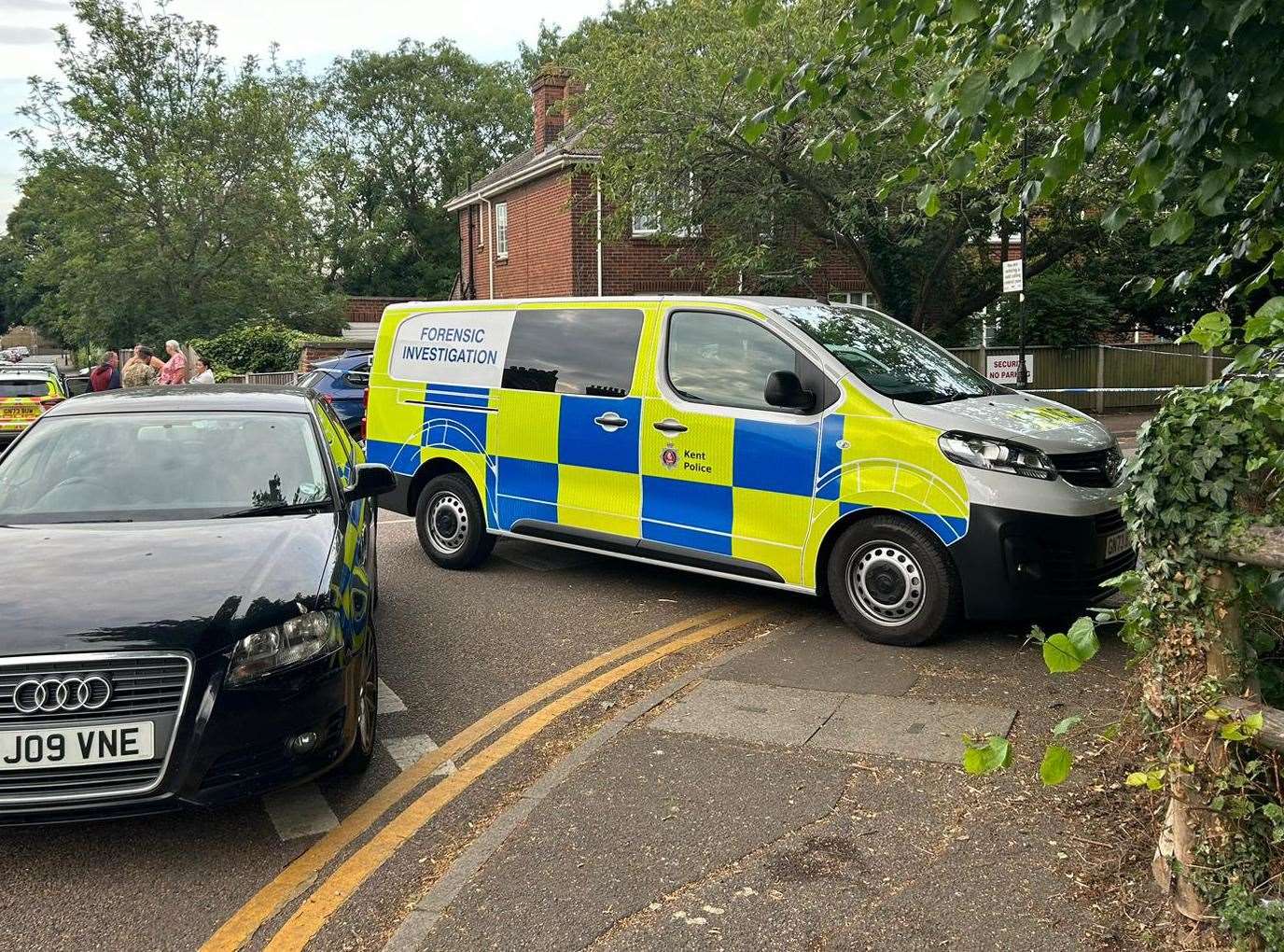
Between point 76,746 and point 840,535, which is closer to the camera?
point 76,746

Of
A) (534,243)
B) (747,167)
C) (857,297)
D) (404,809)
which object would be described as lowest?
(404,809)

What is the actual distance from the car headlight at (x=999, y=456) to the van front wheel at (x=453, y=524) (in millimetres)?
3639

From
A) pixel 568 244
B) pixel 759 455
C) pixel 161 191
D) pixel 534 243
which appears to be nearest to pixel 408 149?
pixel 161 191

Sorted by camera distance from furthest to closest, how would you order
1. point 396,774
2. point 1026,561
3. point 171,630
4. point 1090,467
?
1. point 1090,467
2. point 1026,561
3. point 396,774
4. point 171,630

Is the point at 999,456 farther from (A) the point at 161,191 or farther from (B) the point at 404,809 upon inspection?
(A) the point at 161,191

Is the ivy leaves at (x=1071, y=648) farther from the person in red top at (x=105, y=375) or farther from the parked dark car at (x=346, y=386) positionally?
the person in red top at (x=105, y=375)

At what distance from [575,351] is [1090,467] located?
11.0 ft

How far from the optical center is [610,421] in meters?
7.29

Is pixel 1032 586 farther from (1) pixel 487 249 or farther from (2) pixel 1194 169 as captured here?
(1) pixel 487 249

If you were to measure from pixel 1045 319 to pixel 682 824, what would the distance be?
23.2 m

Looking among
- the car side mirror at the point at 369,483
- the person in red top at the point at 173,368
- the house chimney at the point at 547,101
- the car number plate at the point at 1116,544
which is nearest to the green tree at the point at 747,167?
the person in red top at the point at 173,368

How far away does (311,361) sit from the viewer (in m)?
32.7

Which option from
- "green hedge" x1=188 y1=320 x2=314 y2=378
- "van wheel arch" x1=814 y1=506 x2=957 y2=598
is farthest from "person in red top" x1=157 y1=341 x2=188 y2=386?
"green hedge" x1=188 y1=320 x2=314 y2=378

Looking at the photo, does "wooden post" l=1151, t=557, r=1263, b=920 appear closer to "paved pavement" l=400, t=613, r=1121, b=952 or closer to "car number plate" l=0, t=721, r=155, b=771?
"paved pavement" l=400, t=613, r=1121, b=952
